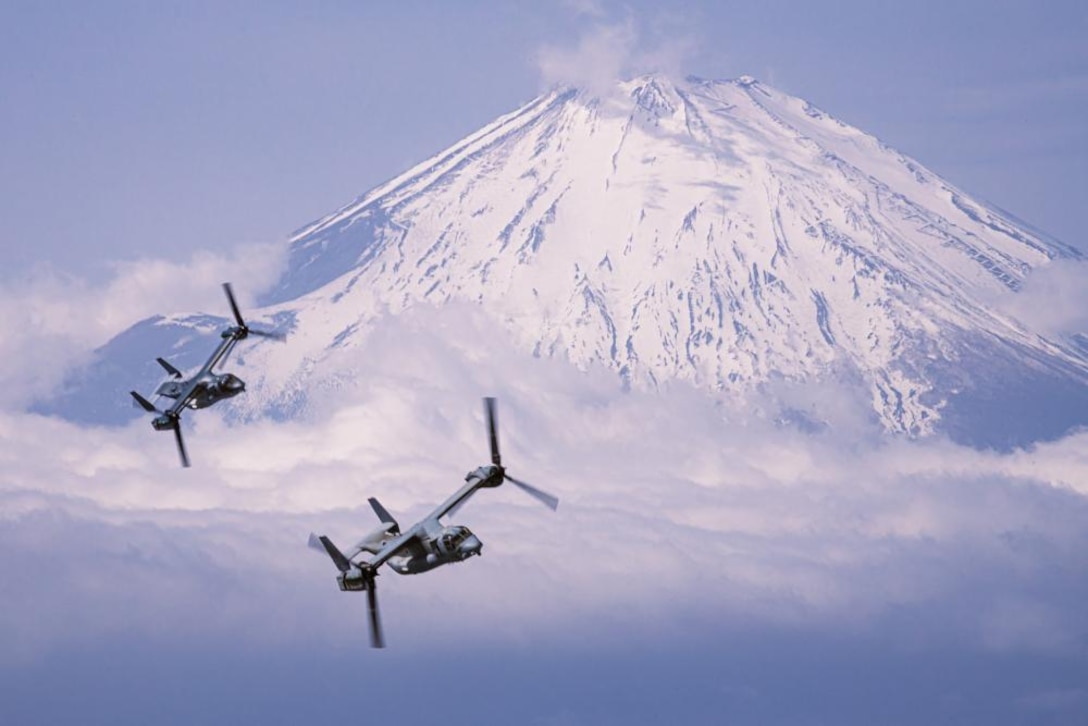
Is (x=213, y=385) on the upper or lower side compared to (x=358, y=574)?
upper

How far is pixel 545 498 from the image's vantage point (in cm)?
9475

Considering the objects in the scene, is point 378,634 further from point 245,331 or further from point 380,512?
point 245,331

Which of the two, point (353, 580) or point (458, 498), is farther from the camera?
point (353, 580)

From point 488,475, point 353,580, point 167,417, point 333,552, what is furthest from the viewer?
point 167,417

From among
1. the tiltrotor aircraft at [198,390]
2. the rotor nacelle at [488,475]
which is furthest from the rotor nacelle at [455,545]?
the tiltrotor aircraft at [198,390]

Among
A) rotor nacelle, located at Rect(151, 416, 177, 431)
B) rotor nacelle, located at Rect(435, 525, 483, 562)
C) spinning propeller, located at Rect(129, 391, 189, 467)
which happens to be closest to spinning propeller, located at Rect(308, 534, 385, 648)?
rotor nacelle, located at Rect(435, 525, 483, 562)

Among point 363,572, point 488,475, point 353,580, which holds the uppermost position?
point 488,475

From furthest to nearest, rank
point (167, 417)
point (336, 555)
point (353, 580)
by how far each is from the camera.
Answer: point (167, 417), point (336, 555), point (353, 580)

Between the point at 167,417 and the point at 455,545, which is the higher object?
the point at 167,417

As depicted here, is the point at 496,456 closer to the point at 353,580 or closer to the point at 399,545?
the point at 399,545

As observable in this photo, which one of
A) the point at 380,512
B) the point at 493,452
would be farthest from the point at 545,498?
the point at 380,512

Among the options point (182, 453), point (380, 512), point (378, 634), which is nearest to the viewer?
point (378, 634)

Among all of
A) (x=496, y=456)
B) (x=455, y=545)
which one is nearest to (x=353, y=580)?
(x=455, y=545)

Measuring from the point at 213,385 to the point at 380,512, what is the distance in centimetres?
2144
